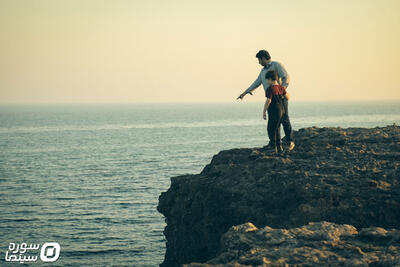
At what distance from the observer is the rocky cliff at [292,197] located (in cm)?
886

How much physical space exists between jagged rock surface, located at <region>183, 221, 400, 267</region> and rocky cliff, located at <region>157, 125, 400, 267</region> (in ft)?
0.12

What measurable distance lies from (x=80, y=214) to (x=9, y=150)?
51.9m

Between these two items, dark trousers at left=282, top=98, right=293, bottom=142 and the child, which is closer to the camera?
the child

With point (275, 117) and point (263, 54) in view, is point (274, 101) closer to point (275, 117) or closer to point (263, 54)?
point (275, 117)

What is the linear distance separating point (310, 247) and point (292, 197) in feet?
10.5

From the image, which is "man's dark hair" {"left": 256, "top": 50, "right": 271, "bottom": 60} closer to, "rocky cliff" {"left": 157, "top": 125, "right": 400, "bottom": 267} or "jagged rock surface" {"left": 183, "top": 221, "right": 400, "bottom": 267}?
"rocky cliff" {"left": 157, "top": 125, "right": 400, "bottom": 267}

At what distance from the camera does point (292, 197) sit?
11.1 meters

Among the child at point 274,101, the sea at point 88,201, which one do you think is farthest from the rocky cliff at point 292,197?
the sea at point 88,201

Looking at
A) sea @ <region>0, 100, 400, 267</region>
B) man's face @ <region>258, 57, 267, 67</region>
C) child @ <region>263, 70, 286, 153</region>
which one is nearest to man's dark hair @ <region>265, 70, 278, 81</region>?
child @ <region>263, 70, 286, 153</region>

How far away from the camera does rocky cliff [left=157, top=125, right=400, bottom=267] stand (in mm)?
8859

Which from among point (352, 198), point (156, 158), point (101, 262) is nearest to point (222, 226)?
point (352, 198)

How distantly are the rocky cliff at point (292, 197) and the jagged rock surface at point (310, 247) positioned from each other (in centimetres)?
4

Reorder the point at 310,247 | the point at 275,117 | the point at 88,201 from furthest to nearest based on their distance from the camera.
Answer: the point at 88,201
the point at 275,117
the point at 310,247

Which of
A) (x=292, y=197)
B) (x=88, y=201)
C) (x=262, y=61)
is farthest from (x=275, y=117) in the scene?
(x=88, y=201)
